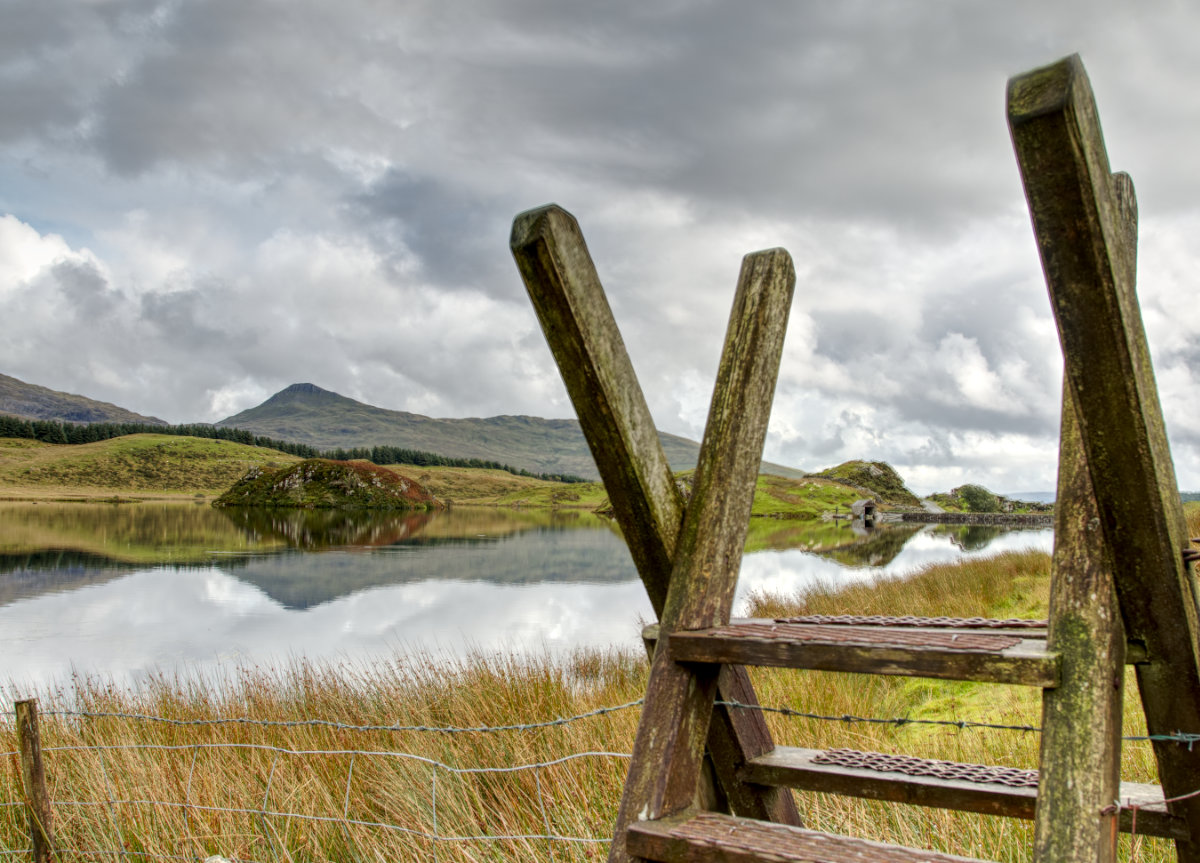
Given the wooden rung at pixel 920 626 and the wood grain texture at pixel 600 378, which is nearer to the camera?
the wood grain texture at pixel 600 378

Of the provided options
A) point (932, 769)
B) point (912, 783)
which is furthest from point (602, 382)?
point (932, 769)

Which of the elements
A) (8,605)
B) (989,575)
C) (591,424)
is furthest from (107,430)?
(591,424)

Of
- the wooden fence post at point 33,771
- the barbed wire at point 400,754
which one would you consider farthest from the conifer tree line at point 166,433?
the wooden fence post at point 33,771

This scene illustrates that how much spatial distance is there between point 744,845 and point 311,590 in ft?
78.5

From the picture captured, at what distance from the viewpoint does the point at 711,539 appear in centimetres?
198

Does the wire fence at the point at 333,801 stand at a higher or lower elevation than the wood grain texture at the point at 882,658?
lower

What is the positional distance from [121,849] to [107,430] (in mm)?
153962

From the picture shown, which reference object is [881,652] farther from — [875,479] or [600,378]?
[875,479]

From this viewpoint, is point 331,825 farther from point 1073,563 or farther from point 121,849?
point 1073,563

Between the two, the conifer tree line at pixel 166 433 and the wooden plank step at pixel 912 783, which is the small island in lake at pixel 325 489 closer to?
the conifer tree line at pixel 166 433

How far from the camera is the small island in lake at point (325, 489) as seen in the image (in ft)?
216

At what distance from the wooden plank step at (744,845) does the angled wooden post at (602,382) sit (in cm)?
52

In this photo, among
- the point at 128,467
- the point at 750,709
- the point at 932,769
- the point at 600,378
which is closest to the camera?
the point at 600,378

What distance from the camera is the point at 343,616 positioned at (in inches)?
770
